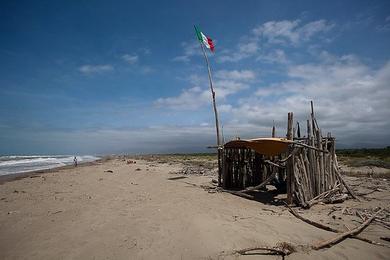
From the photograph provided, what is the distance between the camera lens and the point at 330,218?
26.1 ft

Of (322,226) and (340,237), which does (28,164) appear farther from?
(340,237)

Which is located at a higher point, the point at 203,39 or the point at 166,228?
the point at 203,39

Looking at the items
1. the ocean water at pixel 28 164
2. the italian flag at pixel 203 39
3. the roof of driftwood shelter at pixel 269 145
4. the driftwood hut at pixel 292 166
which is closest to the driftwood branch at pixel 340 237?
the driftwood hut at pixel 292 166

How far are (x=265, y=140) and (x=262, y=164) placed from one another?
2.33 metres

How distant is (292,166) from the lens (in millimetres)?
A: 9641

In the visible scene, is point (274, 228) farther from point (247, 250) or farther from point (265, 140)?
point (265, 140)

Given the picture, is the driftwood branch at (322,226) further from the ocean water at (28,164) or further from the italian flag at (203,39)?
the ocean water at (28,164)

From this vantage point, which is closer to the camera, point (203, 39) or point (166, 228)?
point (166, 228)

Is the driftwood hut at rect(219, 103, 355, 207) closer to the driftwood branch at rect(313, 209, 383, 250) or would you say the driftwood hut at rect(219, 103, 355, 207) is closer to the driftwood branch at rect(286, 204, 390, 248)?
the driftwood branch at rect(286, 204, 390, 248)

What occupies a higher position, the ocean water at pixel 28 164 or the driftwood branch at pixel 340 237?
the ocean water at pixel 28 164

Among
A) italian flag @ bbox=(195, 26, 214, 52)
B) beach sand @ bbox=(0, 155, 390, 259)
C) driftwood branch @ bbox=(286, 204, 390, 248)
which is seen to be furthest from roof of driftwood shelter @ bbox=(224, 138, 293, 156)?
italian flag @ bbox=(195, 26, 214, 52)

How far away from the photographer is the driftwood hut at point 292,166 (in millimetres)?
9680

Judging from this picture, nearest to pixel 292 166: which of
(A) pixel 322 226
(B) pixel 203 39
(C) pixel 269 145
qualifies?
(C) pixel 269 145

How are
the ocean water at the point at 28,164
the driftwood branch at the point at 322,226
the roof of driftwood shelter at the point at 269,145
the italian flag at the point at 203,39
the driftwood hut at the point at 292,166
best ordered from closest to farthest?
the driftwood branch at the point at 322,226
the driftwood hut at the point at 292,166
the roof of driftwood shelter at the point at 269,145
the italian flag at the point at 203,39
the ocean water at the point at 28,164
